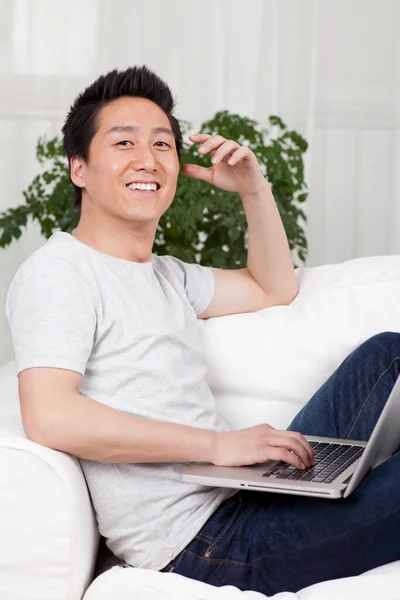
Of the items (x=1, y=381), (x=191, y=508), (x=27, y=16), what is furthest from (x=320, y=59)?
(x=191, y=508)

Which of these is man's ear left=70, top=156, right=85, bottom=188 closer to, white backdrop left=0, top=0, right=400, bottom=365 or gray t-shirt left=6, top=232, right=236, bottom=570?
gray t-shirt left=6, top=232, right=236, bottom=570

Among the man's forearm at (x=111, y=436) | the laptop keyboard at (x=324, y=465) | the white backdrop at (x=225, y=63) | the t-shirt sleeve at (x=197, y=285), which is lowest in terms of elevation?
the laptop keyboard at (x=324, y=465)

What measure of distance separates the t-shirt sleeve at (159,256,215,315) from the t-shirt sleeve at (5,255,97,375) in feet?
1.26

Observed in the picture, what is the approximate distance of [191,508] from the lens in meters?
1.45

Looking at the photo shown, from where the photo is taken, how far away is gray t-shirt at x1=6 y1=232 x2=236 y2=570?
140cm

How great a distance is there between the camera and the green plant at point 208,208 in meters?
2.49

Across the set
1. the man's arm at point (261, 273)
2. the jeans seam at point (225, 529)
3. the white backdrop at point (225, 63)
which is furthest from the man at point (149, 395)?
the white backdrop at point (225, 63)

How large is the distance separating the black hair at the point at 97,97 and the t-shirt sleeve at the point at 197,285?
30 cm

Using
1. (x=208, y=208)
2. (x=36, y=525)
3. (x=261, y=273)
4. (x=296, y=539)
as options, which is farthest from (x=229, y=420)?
(x=208, y=208)

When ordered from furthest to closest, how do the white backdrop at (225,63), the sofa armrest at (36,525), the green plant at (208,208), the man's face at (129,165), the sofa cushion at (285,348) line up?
the white backdrop at (225,63) → the green plant at (208,208) → the sofa cushion at (285,348) → the man's face at (129,165) → the sofa armrest at (36,525)

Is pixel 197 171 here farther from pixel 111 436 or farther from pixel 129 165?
pixel 111 436

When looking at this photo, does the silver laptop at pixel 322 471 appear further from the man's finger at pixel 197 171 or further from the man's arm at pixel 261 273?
the man's finger at pixel 197 171

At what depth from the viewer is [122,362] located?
1479 millimetres

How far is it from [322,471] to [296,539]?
0.12 meters
